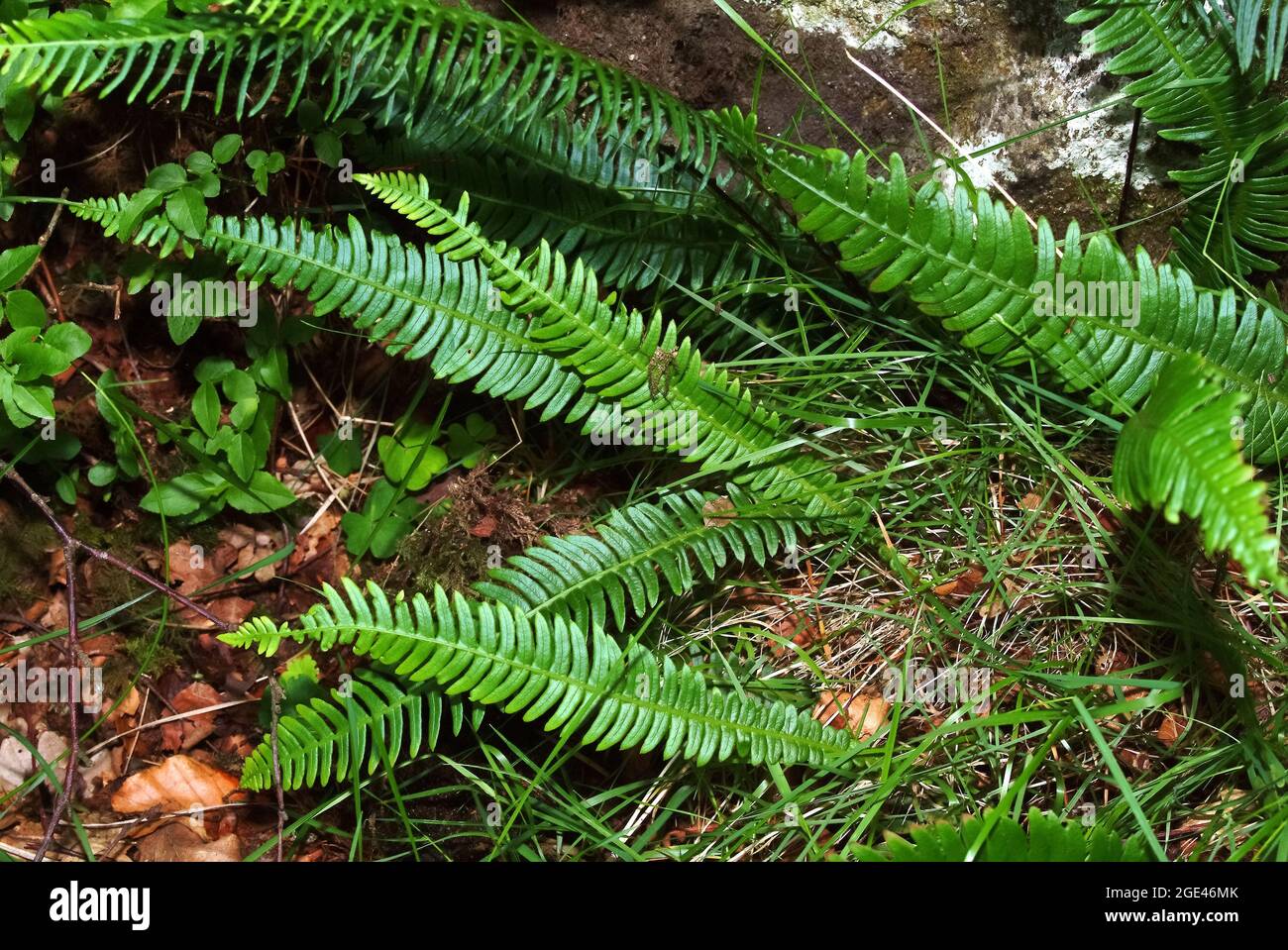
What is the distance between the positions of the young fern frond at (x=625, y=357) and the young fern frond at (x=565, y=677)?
0.55 meters

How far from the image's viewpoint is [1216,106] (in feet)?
8.01

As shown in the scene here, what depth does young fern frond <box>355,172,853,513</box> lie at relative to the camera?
94.8 inches

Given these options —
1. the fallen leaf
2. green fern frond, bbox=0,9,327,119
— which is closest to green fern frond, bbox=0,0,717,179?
green fern frond, bbox=0,9,327,119

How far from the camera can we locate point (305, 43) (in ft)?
7.30

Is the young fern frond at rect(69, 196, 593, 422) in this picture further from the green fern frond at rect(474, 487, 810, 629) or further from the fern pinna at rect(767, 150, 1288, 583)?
the fern pinna at rect(767, 150, 1288, 583)

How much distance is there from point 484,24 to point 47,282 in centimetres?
165

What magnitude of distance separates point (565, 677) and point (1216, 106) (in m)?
2.13

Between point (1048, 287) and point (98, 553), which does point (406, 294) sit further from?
point (1048, 287)

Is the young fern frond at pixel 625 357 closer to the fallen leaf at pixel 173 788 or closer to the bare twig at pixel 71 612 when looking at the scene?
the bare twig at pixel 71 612

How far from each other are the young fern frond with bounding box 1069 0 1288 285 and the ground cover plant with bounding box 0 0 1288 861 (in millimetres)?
12

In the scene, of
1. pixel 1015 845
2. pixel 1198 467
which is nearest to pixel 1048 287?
pixel 1198 467

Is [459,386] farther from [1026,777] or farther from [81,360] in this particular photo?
[1026,777]

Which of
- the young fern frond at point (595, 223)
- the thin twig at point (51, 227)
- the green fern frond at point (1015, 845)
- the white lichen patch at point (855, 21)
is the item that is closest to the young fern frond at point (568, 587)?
the young fern frond at point (595, 223)
